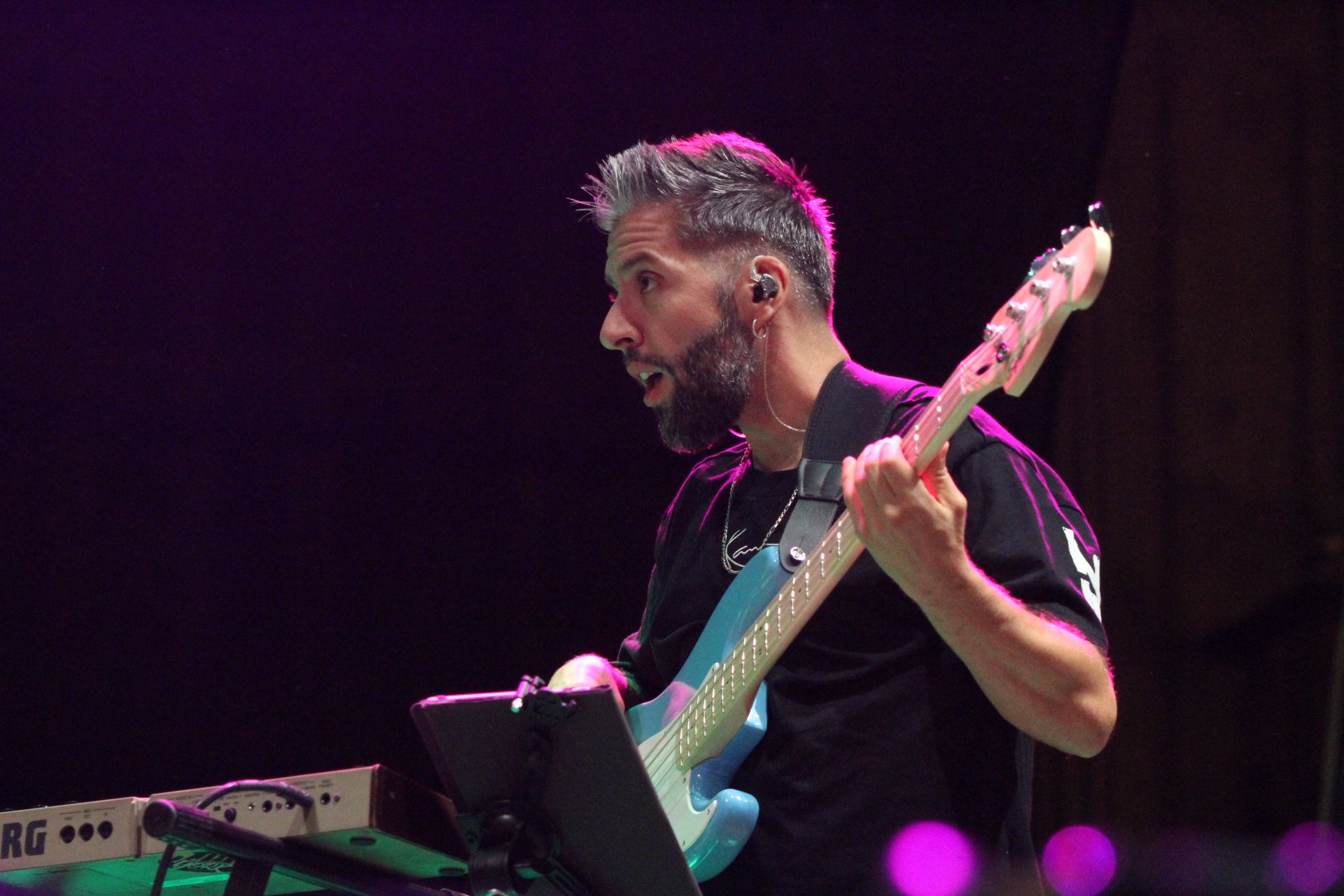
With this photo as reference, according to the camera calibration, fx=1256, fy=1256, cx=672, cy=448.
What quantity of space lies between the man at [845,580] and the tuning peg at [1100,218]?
0.34 metres

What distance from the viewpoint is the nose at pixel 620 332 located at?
7.33 ft

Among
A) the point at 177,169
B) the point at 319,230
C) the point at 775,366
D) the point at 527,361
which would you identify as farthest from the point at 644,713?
the point at 177,169

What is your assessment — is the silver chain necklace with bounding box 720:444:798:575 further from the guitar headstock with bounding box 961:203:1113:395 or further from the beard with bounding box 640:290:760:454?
the guitar headstock with bounding box 961:203:1113:395

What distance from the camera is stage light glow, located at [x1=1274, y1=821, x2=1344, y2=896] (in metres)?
1.50

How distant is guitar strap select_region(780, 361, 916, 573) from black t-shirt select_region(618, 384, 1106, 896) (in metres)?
0.07

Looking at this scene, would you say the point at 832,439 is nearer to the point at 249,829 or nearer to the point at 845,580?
the point at 845,580

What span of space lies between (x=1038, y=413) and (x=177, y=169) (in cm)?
242

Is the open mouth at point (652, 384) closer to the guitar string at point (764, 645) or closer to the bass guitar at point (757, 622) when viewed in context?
the bass guitar at point (757, 622)

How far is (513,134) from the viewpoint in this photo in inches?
133

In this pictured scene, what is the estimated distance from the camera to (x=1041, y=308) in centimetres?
145

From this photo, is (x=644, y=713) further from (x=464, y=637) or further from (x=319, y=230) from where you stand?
(x=319, y=230)

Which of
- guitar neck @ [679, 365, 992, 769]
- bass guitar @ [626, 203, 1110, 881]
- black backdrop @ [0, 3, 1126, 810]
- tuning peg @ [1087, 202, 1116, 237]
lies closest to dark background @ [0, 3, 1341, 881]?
black backdrop @ [0, 3, 1126, 810]

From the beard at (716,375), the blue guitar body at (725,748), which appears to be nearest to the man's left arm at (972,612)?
the blue guitar body at (725,748)

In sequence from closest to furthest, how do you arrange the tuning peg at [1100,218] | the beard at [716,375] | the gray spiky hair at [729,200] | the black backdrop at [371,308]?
the tuning peg at [1100,218]
the beard at [716,375]
the gray spiky hair at [729,200]
the black backdrop at [371,308]
